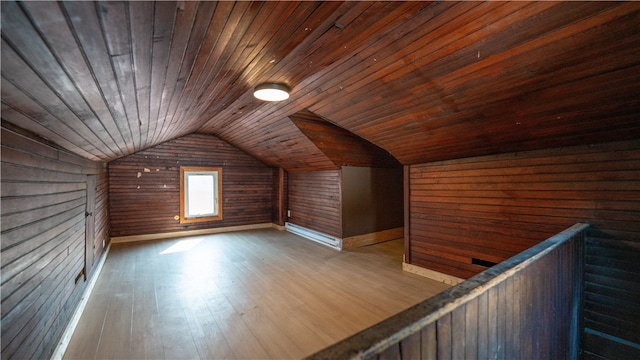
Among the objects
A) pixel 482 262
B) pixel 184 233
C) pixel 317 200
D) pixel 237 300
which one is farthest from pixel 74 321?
pixel 482 262

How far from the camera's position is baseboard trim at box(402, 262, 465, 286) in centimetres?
357

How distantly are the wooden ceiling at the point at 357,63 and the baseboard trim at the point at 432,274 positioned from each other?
5.83ft

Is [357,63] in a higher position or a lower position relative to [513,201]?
higher

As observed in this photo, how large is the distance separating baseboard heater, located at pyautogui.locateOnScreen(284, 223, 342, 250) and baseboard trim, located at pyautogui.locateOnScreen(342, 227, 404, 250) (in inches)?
7.5

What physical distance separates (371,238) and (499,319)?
4586 mm

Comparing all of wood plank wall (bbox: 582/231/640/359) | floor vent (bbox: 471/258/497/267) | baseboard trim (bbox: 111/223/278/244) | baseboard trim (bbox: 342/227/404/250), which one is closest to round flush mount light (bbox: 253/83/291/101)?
floor vent (bbox: 471/258/497/267)

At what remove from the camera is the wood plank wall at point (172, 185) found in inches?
234

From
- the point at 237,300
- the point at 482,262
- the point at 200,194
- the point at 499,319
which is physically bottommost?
the point at 237,300

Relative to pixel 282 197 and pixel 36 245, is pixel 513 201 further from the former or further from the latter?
pixel 282 197

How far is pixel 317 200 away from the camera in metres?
6.23

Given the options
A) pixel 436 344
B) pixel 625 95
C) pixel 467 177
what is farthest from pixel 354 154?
pixel 436 344

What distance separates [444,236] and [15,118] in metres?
4.31

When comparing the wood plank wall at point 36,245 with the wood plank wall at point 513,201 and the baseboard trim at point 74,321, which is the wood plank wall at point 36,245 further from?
the wood plank wall at point 513,201


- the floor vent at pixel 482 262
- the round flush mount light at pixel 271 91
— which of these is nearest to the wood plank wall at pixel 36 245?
the round flush mount light at pixel 271 91
